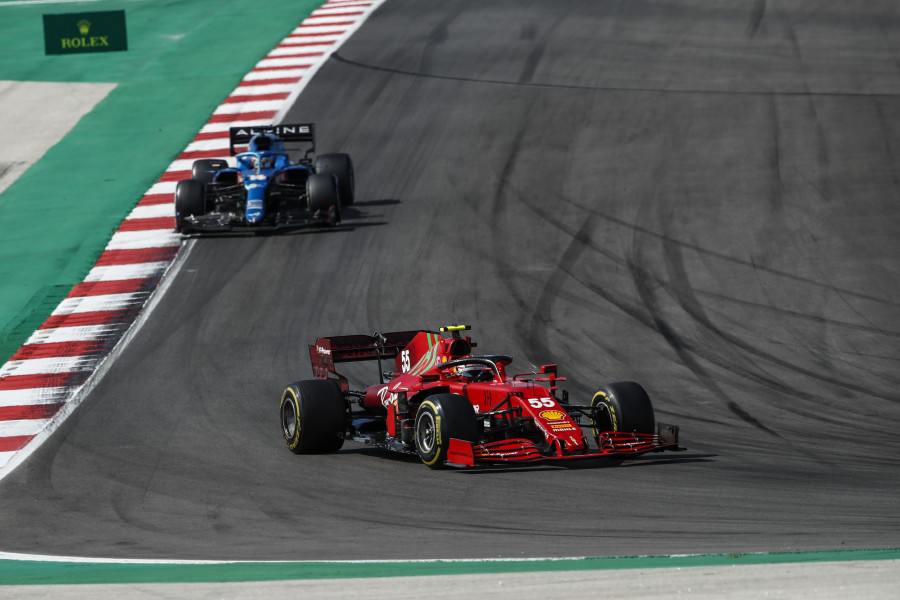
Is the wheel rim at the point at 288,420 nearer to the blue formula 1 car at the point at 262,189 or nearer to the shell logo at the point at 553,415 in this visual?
the shell logo at the point at 553,415

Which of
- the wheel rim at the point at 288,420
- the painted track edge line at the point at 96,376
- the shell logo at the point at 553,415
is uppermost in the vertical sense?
the shell logo at the point at 553,415

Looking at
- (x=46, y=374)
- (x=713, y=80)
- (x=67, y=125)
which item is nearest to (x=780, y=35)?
(x=713, y=80)

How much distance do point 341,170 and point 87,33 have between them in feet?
41.9

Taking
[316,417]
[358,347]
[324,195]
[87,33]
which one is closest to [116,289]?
[324,195]

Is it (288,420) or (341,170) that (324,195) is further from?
(288,420)

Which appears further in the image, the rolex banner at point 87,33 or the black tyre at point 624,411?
the rolex banner at point 87,33

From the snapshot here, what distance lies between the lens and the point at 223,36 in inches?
1313

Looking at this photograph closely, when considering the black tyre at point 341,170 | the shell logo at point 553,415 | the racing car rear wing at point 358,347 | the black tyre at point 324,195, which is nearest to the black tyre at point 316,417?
the racing car rear wing at point 358,347

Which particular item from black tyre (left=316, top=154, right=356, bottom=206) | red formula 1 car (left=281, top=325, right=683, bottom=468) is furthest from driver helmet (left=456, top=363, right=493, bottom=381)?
black tyre (left=316, top=154, right=356, bottom=206)

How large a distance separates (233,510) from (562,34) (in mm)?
23182

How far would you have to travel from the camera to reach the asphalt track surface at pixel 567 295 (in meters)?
9.58

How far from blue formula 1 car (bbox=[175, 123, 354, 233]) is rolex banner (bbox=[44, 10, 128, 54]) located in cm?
1144

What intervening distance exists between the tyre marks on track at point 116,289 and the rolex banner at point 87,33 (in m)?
4.39

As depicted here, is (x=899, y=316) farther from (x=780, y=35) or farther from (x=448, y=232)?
(x=780, y=35)
